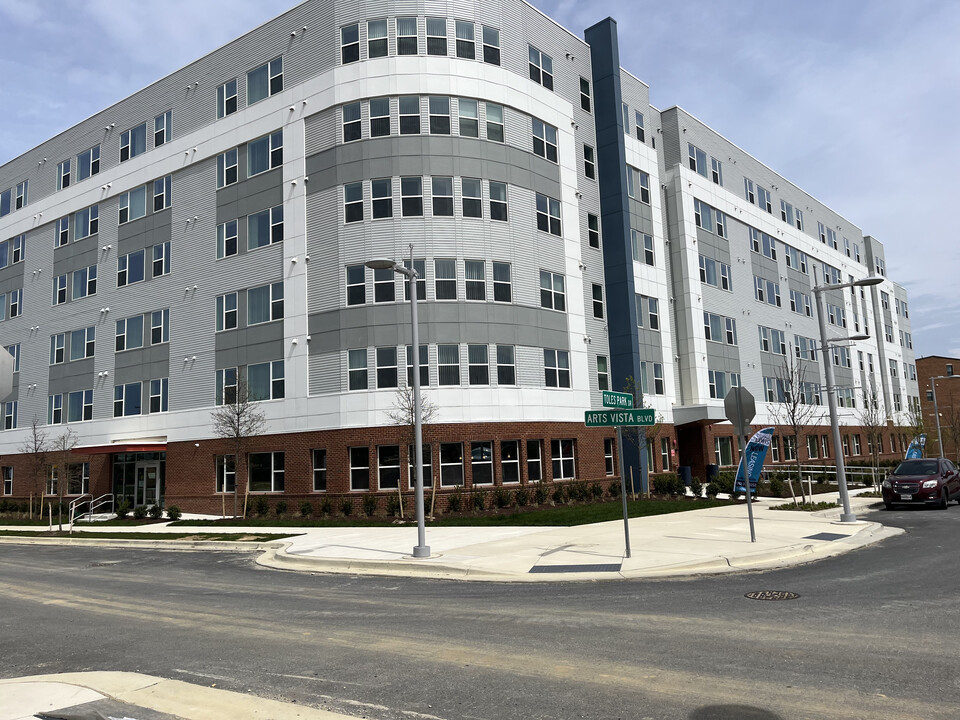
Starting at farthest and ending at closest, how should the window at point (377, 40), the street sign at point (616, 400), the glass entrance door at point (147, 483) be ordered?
the glass entrance door at point (147, 483)
the window at point (377, 40)
the street sign at point (616, 400)

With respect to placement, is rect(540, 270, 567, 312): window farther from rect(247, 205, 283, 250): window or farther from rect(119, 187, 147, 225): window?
rect(119, 187, 147, 225): window

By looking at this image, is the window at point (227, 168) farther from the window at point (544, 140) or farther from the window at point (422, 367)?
the window at point (544, 140)

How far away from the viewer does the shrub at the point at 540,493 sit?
29422 millimetres

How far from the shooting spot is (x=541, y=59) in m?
34.8

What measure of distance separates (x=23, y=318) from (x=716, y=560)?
4558 cm

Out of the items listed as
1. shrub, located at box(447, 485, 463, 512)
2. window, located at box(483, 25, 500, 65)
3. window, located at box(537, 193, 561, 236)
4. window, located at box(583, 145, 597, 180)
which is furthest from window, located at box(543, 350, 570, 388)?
window, located at box(483, 25, 500, 65)

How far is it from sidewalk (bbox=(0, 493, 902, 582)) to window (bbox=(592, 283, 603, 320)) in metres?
13.8

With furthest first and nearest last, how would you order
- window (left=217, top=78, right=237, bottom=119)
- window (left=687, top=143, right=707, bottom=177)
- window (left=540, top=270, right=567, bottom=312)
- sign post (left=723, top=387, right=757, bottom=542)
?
window (left=687, top=143, right=707, bottom=177) → window (left=217, top=78, right=237, bottom=119) → window (left=540, top=270, right=567, bottom=312) → sign post (left=723, top=387, right=757, bottom=542)

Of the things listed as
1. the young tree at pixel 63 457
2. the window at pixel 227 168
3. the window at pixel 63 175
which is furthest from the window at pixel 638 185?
the window at pixel 63 175

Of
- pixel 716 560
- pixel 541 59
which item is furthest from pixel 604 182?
pixel 716 560

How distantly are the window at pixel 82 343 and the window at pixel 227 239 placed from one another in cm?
1098

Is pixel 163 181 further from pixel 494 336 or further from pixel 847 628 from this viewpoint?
pixel 847 628

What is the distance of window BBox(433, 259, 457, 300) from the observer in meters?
29.9

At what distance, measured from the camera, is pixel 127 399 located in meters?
37.9
